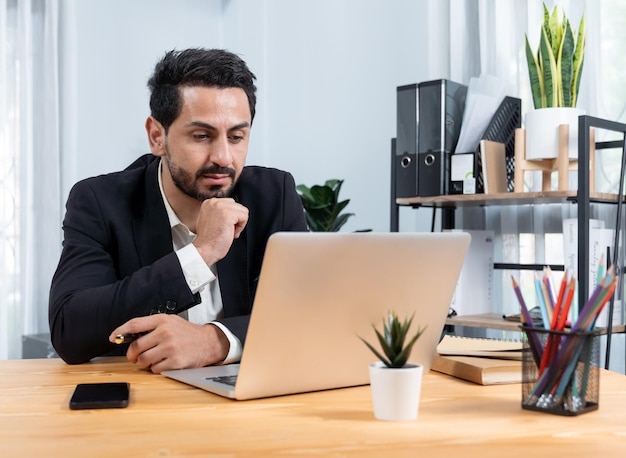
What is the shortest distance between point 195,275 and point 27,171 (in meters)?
2.43

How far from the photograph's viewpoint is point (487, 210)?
3.08 meters

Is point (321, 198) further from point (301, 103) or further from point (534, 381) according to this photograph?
point (534, 381)

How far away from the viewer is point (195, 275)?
57.9 inches

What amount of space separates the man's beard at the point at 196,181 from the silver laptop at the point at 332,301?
68 cm

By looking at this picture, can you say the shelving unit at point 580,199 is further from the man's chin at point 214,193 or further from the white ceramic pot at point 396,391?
the white ceramic pot at point 396,391

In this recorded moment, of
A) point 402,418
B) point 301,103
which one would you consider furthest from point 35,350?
point 402,418

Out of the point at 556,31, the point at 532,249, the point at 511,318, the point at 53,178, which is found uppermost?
the point at 556,31

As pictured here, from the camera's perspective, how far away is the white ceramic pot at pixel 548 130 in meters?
2.37

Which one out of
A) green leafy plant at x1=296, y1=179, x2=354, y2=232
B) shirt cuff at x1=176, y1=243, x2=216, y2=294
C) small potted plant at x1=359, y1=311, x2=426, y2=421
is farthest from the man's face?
green leafy plant at x1=296, y1=179, x2=354, y2=232

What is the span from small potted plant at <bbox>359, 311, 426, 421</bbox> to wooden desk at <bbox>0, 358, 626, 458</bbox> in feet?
0.07

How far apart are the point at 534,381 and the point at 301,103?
10.7 feet

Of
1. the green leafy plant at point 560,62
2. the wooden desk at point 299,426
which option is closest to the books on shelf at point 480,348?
the wooden desk at point 299,426

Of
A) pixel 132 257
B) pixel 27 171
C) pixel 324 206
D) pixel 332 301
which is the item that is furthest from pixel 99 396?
pixel 27 171

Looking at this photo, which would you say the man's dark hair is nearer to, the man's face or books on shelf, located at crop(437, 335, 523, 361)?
the man's face
